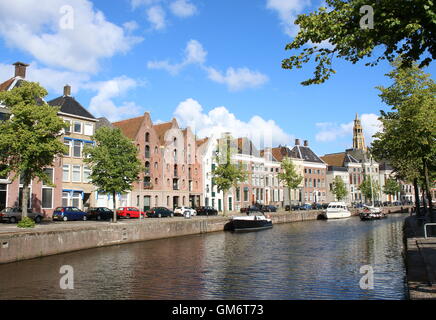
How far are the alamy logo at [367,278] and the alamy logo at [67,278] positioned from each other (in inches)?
493

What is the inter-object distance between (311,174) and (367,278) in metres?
86.3

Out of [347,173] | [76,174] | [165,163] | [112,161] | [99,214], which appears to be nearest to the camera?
[112,161]

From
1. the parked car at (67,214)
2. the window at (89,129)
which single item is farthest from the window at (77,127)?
the parked car at (67,214)

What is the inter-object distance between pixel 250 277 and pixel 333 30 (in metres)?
12.0

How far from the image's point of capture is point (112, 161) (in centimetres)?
4128

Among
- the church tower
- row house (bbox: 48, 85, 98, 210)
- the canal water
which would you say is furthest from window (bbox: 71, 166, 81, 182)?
A: the church tower

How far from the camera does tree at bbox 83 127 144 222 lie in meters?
41.2

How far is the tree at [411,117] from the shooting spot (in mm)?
28859

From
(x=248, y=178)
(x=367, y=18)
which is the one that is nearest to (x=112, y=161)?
(x=367, y=18)

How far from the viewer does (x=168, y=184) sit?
69.8 meters

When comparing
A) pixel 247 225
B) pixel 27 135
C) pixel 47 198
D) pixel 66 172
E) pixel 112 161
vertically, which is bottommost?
pixel 247 225

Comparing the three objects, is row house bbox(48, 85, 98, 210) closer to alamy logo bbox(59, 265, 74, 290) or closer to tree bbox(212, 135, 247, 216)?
tree bbox(212, 135, 247, 216)

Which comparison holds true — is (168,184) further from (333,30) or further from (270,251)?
(333,30)

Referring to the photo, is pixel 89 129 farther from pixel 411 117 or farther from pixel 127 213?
A: pixel 411 117
